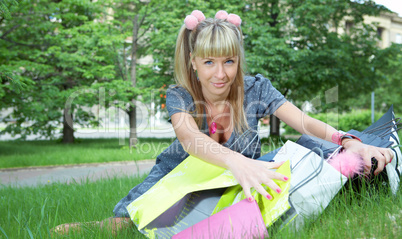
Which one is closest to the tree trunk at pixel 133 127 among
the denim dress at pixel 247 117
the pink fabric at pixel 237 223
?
the denim dress at pixel 247 117

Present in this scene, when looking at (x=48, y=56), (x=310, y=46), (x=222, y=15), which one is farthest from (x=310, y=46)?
(x=222, y=15)

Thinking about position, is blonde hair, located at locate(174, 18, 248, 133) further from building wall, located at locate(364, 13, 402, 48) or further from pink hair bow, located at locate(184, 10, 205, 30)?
building wall, located at locate(364, 13, 402, 48)

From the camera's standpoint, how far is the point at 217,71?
201cm

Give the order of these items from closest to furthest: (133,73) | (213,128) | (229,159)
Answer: (229,159), (213,128), (133,73)

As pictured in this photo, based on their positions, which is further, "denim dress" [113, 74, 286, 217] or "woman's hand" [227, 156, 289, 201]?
"denim dress" [113, 74, 286, 217]

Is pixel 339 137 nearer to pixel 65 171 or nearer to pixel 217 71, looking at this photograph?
pixel 217 71

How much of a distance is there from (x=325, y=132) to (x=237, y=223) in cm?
84

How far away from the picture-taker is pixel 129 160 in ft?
26.3

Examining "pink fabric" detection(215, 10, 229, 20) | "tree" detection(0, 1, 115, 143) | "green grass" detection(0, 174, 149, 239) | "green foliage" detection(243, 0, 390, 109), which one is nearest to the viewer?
"green grass" detection(0, 174, 149, 239)

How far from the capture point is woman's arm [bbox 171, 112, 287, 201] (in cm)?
139

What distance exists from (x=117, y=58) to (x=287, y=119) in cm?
938

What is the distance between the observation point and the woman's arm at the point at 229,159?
4.54 feet

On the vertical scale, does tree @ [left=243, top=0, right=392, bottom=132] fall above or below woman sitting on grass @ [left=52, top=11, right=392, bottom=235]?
above

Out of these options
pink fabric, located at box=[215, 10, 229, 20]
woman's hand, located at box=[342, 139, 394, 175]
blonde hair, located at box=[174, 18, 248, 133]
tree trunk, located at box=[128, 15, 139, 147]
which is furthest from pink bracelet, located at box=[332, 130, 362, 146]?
tree trunk, located at box=[128, 15, 139, 147]
